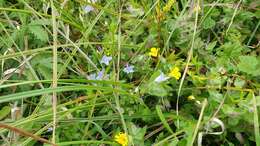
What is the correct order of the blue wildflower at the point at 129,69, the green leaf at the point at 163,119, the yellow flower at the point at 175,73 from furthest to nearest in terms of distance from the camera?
the blue wildflower at the point at 129,69 < the yellow flower at the point at 175,73 < the green leaf at the point at 163,119

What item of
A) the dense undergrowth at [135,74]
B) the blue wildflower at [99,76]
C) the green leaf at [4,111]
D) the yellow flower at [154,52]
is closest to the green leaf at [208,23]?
the dense undergrowth at [135,74]

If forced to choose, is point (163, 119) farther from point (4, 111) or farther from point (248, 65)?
point (4, 111)

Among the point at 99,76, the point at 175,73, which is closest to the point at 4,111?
the point at 99,76

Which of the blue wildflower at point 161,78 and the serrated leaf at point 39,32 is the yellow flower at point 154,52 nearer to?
the blue wildflower at point 161,78

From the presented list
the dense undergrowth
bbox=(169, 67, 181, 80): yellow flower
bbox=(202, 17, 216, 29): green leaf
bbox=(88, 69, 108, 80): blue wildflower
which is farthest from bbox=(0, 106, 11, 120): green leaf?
bbox=(202, 17, 216, 29): green leaf

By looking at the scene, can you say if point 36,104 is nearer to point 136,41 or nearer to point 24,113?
point 24,113

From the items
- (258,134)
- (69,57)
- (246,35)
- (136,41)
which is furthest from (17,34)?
(258,134)
